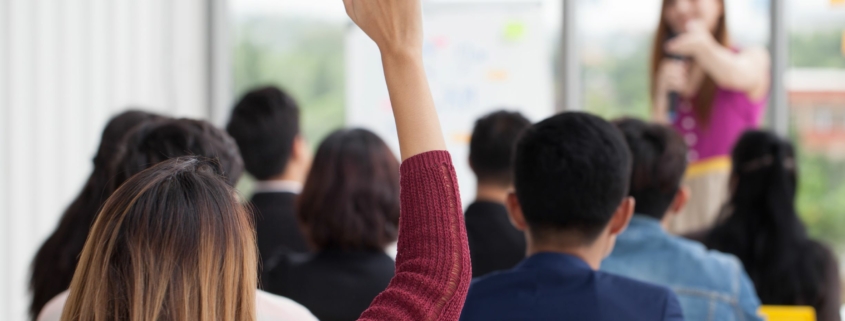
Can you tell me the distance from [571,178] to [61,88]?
2781mm

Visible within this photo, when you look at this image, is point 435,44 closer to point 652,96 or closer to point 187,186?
point 652,96

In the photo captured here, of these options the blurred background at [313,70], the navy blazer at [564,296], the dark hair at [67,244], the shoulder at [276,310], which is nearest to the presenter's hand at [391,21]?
the shoulder at [276,310]

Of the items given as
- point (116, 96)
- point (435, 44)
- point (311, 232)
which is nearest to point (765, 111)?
point (435, 44)

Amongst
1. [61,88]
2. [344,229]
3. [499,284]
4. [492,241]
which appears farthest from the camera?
[61,88]

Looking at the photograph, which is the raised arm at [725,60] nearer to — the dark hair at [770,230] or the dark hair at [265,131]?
the dark hair at [770,230]

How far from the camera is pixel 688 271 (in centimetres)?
196

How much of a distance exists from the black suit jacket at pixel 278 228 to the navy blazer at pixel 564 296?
1256 mm

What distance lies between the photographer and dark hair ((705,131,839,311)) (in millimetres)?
2533

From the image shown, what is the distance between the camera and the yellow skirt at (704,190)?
405 centimetres

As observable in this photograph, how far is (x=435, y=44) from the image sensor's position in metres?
4.45

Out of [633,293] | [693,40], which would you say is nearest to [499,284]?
[633,293]

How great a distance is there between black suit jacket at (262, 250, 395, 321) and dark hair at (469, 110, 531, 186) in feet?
1.70

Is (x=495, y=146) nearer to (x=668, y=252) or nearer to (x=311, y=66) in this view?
(x=668, y=252)

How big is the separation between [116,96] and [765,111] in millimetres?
3281
